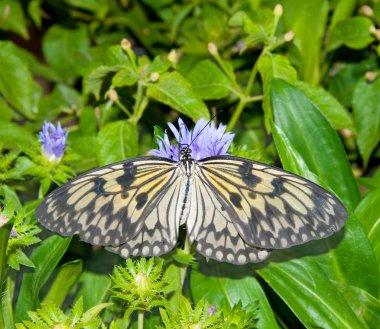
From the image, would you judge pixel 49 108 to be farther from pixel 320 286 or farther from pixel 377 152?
pixel 320 286

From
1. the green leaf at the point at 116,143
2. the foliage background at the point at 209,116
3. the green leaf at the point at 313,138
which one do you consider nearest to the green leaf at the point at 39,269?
the foliage background at the point at 209,116

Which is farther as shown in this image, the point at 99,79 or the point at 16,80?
the point at 16,80

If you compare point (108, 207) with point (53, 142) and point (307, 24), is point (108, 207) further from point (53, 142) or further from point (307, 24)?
point (307, 24)

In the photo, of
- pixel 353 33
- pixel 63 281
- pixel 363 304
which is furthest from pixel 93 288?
pixel 353 33

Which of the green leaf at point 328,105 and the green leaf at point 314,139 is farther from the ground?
the green leaf at point 328,105

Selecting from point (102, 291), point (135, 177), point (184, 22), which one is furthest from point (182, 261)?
point (184, 22)

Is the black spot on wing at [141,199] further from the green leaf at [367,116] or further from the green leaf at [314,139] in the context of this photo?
the green leaf at [367,116]
